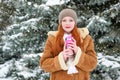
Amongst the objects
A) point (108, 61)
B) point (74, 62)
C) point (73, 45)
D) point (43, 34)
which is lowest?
point (108, 61)

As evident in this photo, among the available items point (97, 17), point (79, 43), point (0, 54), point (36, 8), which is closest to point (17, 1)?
point (36, 8)

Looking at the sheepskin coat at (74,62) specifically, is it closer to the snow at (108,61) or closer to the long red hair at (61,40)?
the long red hair at (61,40)

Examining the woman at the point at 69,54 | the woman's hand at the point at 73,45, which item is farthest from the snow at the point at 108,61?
the woman's hand at the point at 73,45

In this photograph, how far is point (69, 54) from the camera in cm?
294

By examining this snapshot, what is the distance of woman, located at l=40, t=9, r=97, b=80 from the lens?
3.00 m

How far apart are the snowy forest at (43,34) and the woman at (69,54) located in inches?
113

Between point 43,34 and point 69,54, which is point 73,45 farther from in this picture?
point 43,34

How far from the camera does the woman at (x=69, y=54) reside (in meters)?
3.00

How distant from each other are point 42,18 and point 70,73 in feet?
12.0

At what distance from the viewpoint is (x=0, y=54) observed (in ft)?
22.9

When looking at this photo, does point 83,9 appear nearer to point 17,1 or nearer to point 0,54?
point 17,1

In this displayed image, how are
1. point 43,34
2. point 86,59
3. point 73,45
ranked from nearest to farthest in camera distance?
point 73,45
point 86,59
point 43,34

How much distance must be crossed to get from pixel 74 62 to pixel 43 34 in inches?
149

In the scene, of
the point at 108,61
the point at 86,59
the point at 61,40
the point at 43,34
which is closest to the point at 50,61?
the point at 61,40
